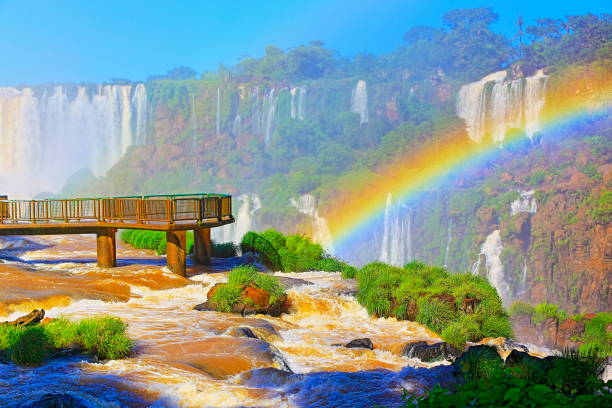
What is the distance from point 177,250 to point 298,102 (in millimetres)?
75294

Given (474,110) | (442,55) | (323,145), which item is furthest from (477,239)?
(442,55)

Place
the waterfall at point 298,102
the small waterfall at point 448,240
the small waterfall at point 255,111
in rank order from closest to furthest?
the small waterfall at point 448,240 → the waterfall at point 298,102 → the small waterfall at point 255,111

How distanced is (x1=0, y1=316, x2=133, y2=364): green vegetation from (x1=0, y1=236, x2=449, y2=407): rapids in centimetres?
25

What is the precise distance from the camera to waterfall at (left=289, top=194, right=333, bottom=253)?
68.4 metres

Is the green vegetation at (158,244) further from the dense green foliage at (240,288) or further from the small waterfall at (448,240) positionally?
the small waterfall at (448,240)

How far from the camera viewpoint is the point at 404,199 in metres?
71.2

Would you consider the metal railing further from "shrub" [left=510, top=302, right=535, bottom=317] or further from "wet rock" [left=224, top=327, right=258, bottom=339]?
"shrub" [left=510, top=302, right=535, bottom=317]

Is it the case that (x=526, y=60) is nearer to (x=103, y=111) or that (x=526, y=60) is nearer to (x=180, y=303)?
(x=103, y=111)

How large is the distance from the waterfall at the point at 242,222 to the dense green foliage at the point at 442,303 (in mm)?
48011

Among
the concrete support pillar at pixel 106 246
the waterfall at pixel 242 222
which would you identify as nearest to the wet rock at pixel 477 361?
the concrete support pillar at pixel 106 246

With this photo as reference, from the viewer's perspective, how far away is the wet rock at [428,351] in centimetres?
1315

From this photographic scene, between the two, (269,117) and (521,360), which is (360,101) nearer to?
(269,117)

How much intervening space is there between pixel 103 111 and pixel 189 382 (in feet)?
273

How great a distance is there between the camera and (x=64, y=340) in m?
11.6
